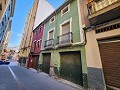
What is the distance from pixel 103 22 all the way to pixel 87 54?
2.38m

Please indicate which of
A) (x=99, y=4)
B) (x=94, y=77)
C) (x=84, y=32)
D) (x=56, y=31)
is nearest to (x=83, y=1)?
(x=99, y=4)

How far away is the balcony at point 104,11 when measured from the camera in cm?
459

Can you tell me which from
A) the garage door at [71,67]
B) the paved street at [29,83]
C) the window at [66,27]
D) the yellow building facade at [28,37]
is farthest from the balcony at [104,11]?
the yellow building facade at [28,37]

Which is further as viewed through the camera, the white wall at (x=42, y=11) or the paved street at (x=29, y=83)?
the white wall at (x=42, y=11)

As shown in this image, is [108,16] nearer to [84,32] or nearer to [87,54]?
[84,32]

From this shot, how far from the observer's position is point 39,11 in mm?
20812

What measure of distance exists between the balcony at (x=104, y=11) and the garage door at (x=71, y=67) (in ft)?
10.7

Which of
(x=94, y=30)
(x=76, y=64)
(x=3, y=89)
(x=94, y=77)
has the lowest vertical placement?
(x=3, y=89)

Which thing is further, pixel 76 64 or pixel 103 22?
pixel 76 64

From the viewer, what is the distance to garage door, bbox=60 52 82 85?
7.28 metres

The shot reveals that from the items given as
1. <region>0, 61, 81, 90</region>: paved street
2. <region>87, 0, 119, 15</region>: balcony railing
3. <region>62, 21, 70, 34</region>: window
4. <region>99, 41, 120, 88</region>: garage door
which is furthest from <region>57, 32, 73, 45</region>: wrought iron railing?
<region>0, 61, 81, 90</region>: paved street

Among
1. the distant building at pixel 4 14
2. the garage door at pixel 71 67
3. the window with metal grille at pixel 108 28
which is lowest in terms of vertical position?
the garage door at pixel 71 67

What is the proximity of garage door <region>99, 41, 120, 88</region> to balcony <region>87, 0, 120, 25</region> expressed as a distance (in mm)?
1541

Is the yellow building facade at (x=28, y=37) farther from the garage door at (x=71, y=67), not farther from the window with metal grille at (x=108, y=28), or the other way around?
the window with metal grille at (x=108, y=28)
